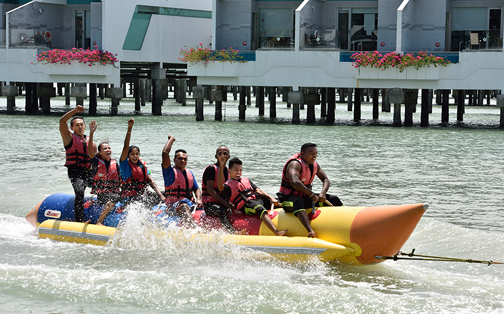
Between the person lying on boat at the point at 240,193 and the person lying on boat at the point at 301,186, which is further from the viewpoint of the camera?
the person lying on boat at the point at 240,193

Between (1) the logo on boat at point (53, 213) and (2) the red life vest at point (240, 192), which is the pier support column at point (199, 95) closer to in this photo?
(1) the logo on boat at point (53, 213)

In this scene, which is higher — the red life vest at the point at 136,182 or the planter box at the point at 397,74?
the planter box at the point at 397,74

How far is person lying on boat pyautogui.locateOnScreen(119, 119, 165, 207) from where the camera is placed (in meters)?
10.0

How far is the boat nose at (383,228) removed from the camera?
27.9 feet

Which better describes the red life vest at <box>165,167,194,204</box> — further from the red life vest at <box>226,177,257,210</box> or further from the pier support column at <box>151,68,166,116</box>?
the pier support column at <box>151,68,166,116</box>

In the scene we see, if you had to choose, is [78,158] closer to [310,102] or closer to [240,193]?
[240,193]

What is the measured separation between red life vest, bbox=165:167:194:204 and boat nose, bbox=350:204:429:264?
89.5 inches

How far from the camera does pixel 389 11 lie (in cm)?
2719

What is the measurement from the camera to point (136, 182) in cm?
1016

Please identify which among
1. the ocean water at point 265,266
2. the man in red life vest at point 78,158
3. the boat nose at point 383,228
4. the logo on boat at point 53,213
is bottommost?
the ocean water at point 265,266

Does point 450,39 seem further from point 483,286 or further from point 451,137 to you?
point 483,286

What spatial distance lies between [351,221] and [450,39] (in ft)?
64.1

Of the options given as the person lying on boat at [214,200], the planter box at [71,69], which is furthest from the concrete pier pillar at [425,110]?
the person lying on boat at [214,200]

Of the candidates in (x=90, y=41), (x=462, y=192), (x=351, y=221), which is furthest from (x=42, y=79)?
(x=351, y=221)
